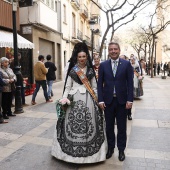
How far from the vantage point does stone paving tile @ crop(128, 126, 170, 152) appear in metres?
4.93

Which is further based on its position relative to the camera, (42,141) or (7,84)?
(7,84)

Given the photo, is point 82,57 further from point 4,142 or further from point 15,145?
point 4,142

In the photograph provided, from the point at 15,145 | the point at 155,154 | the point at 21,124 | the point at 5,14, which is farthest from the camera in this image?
→ the point at 5,14

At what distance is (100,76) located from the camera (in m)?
4.11

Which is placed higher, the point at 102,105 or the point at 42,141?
the point at 102,105

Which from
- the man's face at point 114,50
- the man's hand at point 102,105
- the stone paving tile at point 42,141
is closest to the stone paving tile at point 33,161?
the stone paving tile at point 42,141

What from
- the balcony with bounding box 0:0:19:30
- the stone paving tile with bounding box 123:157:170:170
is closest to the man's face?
the stone paving tile with bounding box 123:157:170:170

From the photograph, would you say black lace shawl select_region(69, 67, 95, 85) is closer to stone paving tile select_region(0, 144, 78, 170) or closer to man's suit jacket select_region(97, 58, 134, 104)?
man's suit jacket select_region(97, 58, 134, 104)

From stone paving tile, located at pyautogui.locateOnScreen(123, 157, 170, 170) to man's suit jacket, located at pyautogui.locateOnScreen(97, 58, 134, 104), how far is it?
0.96m

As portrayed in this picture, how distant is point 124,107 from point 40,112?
451cm

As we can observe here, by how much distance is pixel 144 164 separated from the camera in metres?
4.10

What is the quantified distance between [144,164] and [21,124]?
3586mm

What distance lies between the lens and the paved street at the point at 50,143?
4.06m

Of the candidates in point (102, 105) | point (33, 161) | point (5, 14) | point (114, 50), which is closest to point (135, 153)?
point (102, 105)
